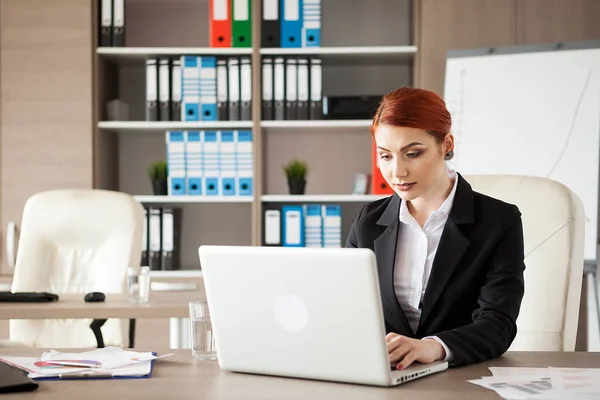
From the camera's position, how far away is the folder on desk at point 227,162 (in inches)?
149

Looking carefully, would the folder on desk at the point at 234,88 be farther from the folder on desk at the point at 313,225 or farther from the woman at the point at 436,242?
the woman at the point at 436,242

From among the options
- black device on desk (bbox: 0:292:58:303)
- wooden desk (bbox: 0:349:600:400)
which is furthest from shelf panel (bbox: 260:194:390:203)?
wooden desk (bbox: 0:349:600:400)

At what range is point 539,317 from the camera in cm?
179

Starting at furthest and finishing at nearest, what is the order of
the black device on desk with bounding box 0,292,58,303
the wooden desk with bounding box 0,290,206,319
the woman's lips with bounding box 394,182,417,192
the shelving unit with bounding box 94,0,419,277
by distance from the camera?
the shelving unit with bounding box 94,0,419,277, the black device on desk with bounding box 0,292,58,303, the wooden desk with bounding box 0,290,206,319, the woman's lips with bounding box 394,182,417,192

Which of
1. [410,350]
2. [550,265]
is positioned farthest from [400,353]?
[550,265]

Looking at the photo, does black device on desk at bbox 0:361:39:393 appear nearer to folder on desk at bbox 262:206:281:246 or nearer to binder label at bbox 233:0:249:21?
folder on desk at bbox 262:206:281:246

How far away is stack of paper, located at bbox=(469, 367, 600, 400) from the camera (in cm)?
115

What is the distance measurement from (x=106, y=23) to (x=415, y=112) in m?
2.59

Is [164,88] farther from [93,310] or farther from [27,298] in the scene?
[93,310]

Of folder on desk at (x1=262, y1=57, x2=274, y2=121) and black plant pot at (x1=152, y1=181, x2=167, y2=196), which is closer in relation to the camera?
folder on desk at (x1=262, y1=57, x2=274, y2=121)

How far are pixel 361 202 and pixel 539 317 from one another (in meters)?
2.30

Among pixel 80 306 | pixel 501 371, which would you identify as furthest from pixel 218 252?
pixel 80 306

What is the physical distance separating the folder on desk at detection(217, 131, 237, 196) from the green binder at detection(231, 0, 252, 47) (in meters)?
0.43

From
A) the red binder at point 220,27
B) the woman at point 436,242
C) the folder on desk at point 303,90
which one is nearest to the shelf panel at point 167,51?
the red binder at point 220,27
